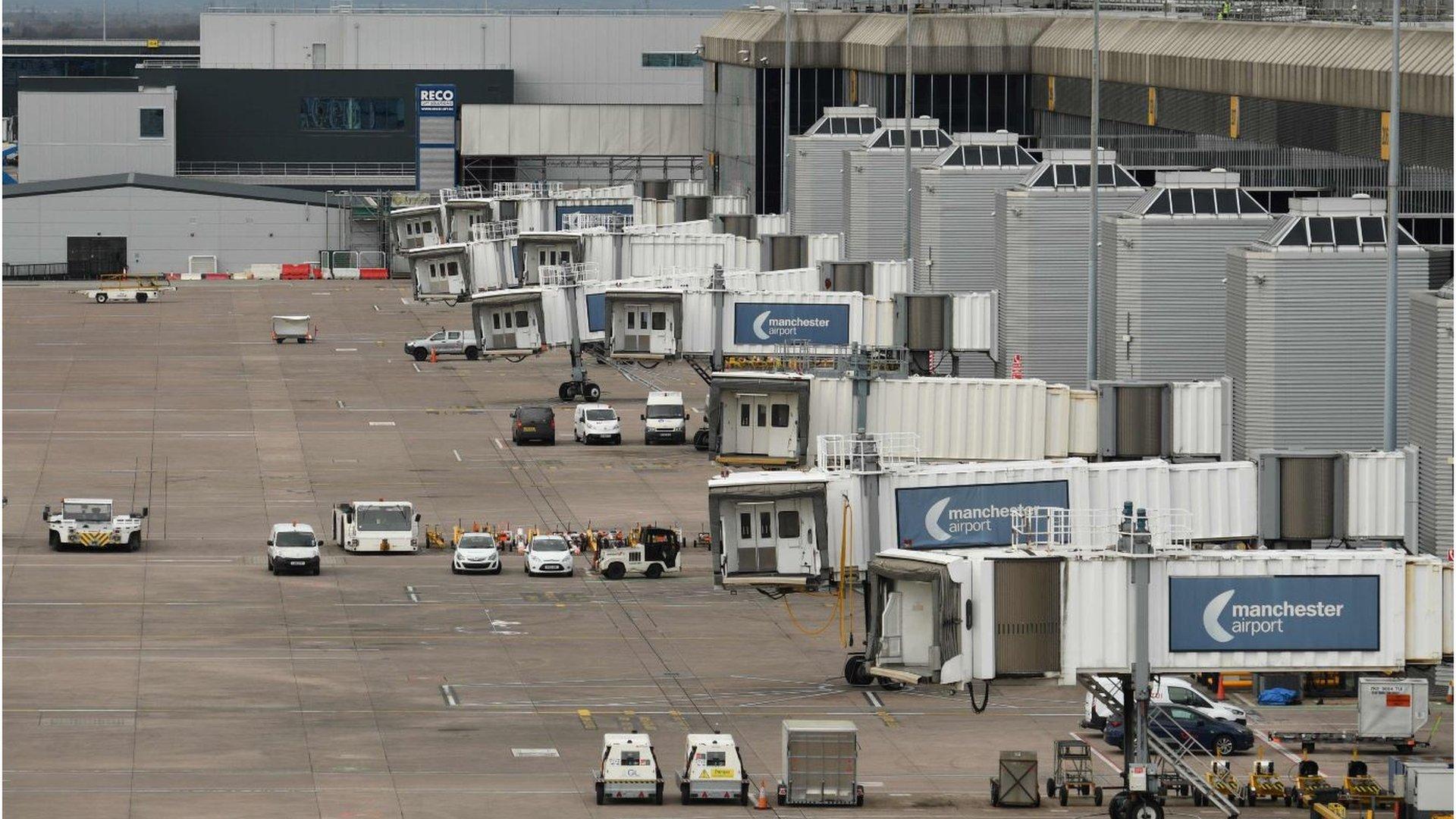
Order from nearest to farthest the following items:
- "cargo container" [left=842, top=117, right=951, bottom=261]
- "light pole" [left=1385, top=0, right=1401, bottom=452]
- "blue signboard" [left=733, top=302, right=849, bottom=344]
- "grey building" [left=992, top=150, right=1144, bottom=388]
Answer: "light pole" [left=1385, top=0, right=1401, bottom=452] → "grey building" [left=992, top=150, right=1144, bottom=388] → "blue signboard" [left=733, top=302, right=849, bottom=344] → "cargo container" [left=842, top=117, right=951, bottom=261]

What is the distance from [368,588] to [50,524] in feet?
A: 47.6

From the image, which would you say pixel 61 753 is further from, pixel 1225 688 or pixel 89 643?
pixel 1225 688

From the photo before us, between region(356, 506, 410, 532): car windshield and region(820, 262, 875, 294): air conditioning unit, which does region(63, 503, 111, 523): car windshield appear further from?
region(820, 262, 875, 294): air conditioning unit

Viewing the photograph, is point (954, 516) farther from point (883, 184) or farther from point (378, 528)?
point (883, 184)

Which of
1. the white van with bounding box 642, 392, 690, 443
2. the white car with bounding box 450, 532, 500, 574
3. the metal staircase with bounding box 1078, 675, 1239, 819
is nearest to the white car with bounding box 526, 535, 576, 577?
the white car with bounding box 450, 532, 500, 574

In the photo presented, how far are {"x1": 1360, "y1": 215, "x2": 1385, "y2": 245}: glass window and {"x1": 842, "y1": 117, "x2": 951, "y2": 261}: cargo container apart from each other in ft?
216

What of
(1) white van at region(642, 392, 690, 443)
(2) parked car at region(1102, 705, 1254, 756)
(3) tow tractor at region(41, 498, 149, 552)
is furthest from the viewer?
(1) white van at region(642, 392, 690, 443)

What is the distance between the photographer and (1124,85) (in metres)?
149

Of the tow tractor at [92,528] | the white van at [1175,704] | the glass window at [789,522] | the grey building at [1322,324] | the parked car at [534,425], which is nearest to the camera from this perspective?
the white van at [1175,704]

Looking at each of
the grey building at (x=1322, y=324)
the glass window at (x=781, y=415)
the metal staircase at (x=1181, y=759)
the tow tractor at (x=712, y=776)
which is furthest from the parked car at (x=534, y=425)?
the tow tractor at (x=712, y=776)

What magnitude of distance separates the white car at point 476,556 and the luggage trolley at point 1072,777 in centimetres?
3623

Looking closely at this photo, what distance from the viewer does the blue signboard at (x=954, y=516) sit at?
71.8 meters

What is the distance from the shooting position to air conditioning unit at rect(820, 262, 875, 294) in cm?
13100

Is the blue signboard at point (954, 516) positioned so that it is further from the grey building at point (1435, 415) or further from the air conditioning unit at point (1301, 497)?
the grey building at point (1435, 415)
